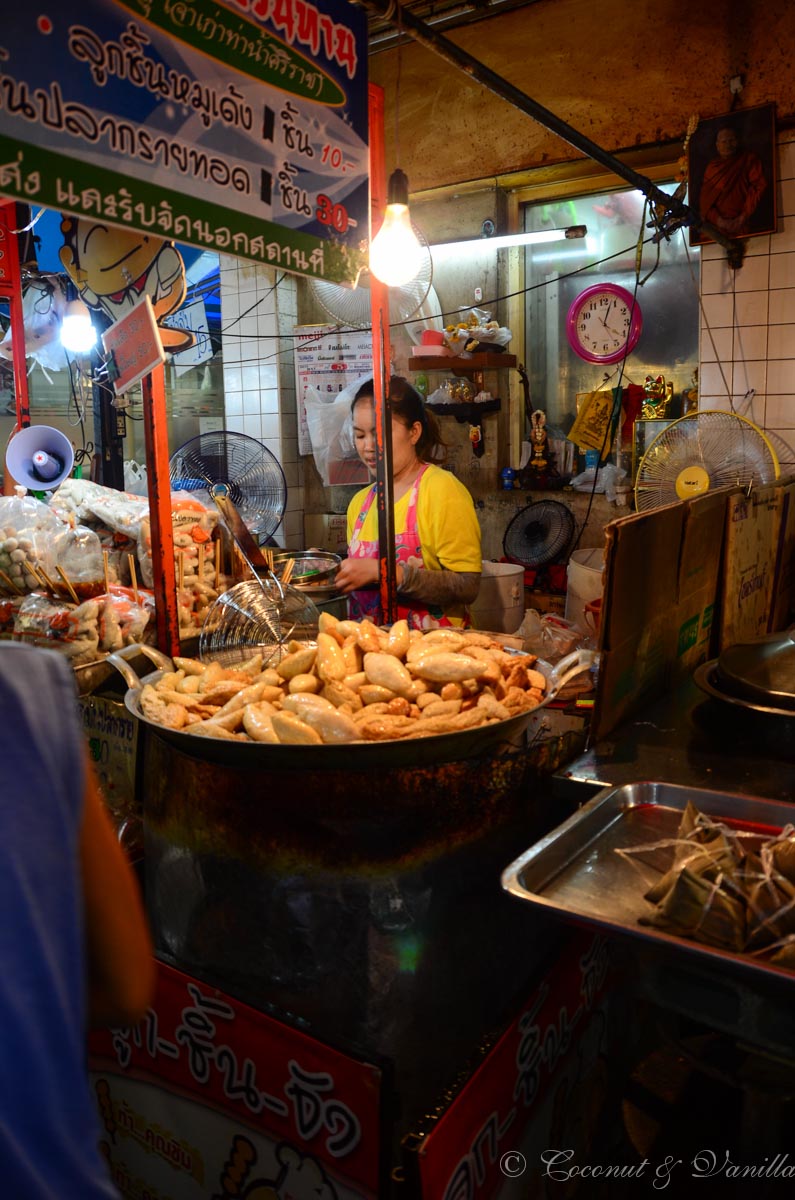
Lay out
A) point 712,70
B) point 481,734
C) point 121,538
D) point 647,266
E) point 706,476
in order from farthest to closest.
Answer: point 647,266
point 712,70
point 706,476
point 121,538
point 481,734

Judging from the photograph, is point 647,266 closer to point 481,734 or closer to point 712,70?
point 712,70

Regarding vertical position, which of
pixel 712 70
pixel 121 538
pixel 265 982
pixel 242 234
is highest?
pixel 712 70

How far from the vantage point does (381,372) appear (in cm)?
A: 292

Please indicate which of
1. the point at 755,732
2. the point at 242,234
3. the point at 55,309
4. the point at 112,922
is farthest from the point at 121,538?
the point at 55,309

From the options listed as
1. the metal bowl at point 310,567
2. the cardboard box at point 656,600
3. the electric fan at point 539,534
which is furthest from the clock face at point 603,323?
the cardboard box at point 656,600

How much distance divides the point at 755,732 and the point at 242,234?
70.2 inches

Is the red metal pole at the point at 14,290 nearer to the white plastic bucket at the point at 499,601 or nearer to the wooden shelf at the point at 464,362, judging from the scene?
Answer: the wooden shelf at the point at 464,362

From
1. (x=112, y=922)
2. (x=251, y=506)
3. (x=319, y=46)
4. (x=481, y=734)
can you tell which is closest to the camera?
(x=112, y=922)

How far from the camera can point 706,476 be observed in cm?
446

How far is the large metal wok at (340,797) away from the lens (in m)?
1.84

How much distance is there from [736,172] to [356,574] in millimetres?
3378

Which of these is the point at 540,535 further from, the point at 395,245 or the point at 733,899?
the point at 733,899

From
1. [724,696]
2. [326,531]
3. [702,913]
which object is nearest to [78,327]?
[326,531]

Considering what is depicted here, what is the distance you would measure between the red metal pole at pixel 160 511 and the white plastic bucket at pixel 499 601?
8.56 ft
